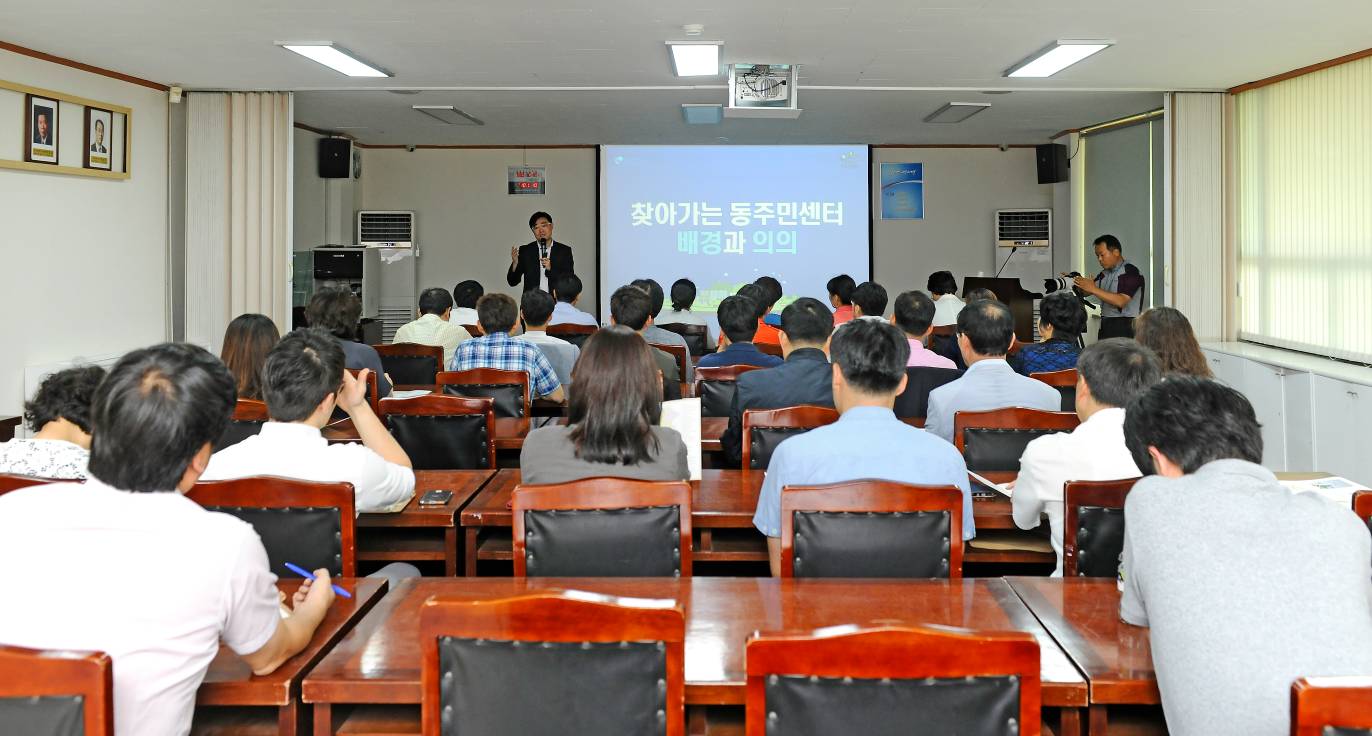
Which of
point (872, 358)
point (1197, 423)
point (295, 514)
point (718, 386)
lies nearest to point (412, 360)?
point (718, 386)

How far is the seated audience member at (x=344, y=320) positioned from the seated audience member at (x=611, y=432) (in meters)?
2.49

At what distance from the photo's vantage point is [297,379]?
2910 mm

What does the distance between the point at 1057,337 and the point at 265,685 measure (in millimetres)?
4670

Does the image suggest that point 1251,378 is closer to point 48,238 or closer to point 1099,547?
point 1099,547

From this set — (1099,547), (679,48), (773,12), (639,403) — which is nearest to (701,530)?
(639,403)

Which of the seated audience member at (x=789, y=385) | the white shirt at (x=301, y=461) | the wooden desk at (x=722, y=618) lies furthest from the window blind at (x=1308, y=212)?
the white shirt at (x=301, y=461)

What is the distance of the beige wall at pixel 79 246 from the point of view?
637 cm

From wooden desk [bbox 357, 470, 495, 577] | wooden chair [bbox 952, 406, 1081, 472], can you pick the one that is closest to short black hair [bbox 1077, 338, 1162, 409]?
wooden chair [bbox 952, 406, 1081, 472]

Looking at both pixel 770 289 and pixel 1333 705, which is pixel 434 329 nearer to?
pixel 770 289

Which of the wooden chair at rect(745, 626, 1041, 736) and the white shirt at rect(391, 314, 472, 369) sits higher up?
the white shirt at rect(391, 314, 472, 369)

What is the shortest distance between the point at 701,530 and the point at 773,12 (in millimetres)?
3224

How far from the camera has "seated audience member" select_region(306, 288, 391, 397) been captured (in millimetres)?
5246

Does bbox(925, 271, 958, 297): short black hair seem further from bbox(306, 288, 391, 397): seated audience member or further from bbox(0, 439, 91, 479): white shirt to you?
bbox(0, 439, 91, 479): white shirt

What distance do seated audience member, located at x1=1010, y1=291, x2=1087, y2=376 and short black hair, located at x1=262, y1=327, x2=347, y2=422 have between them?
3.75m
